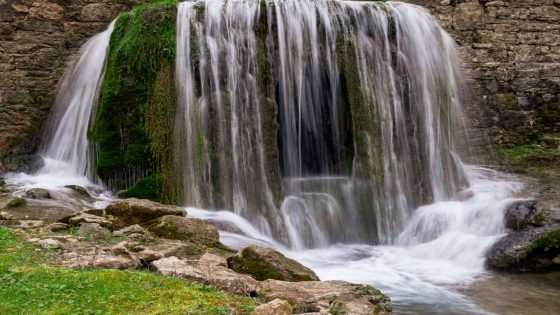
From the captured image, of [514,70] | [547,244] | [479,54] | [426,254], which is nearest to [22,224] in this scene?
[426,254]

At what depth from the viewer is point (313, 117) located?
46.0 ft

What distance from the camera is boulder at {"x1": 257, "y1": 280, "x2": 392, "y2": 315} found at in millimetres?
5246

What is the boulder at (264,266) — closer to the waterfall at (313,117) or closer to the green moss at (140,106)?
the waterfall at (313,117)

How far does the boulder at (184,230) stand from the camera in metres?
7.67

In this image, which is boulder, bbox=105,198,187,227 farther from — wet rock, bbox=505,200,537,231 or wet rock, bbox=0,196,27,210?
wet rock, bbox=505,200,537,231

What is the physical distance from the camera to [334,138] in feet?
46.3

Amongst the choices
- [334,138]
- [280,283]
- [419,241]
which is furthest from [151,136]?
[280,283]

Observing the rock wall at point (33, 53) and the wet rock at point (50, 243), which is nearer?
the wet rock at point (50, 243)

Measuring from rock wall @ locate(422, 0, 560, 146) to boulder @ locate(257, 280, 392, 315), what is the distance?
484 inches

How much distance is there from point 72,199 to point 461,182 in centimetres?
940

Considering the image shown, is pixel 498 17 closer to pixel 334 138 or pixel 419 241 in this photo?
pixel 334 138

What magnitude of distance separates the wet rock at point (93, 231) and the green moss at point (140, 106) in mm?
3998

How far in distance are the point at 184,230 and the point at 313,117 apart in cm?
696

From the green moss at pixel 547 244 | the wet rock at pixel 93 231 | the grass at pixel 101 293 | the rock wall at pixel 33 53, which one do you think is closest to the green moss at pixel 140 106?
the wet rock at pixel 93 231
